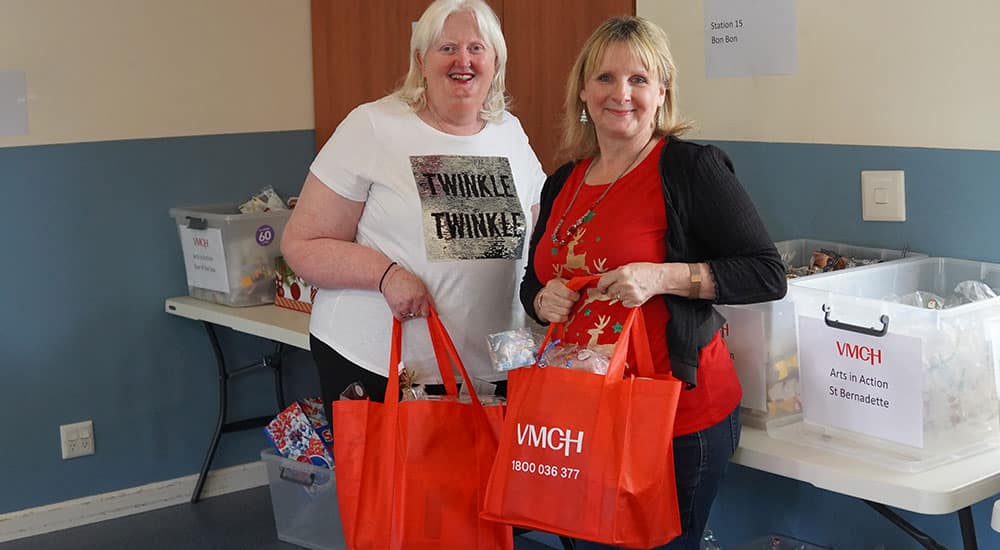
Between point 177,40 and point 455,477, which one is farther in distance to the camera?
point 177,40

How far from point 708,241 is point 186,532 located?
2.49 metres

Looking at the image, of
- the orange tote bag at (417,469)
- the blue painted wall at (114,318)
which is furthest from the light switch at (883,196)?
the blue painted wall at (114,318)

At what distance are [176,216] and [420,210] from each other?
1843 mm

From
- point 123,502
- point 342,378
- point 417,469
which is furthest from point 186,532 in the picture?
point 417,469

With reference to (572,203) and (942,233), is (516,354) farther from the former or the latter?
(942,233)

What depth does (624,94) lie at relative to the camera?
1939 millimetres

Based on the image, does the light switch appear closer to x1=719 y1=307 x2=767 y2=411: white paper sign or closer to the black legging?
x1=719 y1=307 x2=767 y2=411: white paper sign

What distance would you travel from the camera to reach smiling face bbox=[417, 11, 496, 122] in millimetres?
2277

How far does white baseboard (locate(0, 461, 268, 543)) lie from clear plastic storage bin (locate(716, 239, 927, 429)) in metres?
2.45

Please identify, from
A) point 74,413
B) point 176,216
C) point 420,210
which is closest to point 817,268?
point 420,210

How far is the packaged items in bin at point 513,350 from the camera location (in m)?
1.99

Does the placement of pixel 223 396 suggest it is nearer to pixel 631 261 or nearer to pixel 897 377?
pixel 631 261

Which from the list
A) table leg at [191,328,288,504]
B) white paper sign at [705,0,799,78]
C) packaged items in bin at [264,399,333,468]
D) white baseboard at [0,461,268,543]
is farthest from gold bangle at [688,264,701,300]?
white baseboard at [0,461,268,543]

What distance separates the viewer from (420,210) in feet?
7.41
